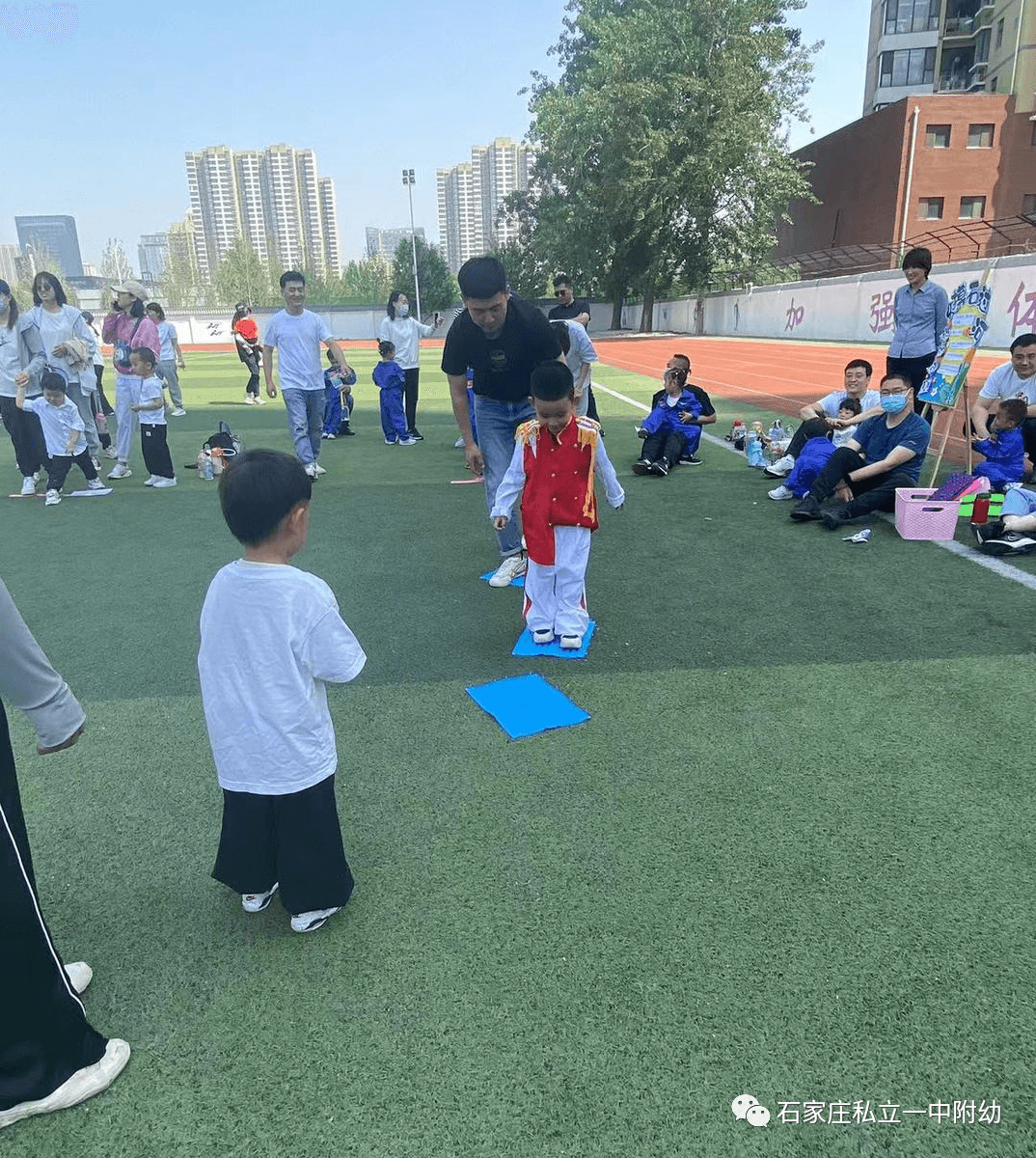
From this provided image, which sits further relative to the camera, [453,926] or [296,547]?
[453,926]

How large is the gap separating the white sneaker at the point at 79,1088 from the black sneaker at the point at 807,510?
20.1ft

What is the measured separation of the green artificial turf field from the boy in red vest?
0.28m

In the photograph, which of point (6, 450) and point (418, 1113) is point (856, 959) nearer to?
point (418, 1113)

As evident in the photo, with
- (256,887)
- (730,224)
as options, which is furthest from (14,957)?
(730,224)

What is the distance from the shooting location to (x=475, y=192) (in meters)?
153

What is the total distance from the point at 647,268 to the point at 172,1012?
49.1 metres

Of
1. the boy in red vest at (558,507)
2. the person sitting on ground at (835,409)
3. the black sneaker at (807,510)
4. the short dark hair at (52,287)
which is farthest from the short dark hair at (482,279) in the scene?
the short dark hair at (52,287)

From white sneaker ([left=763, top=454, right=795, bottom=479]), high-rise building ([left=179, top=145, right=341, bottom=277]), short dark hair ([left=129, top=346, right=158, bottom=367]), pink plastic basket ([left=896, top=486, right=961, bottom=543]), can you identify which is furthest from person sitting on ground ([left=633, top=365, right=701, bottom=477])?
high-rise building ([left=179, top=145, right=341, bottom=277])

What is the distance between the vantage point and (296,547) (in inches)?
89.3

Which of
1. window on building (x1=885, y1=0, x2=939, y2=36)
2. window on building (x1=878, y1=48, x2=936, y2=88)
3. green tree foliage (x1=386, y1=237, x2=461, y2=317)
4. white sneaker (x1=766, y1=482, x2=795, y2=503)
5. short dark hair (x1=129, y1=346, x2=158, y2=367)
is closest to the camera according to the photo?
white sneaker (x1=766, y1=482, x2=795, y2=503)

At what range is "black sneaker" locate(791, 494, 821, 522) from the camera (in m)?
6.89

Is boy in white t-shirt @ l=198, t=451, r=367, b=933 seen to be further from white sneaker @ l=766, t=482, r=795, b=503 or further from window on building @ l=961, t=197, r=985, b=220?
window on building @ l=961, t=197, r=985, b=220

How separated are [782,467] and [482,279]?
515 centimetres

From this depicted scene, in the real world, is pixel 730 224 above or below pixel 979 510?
above
